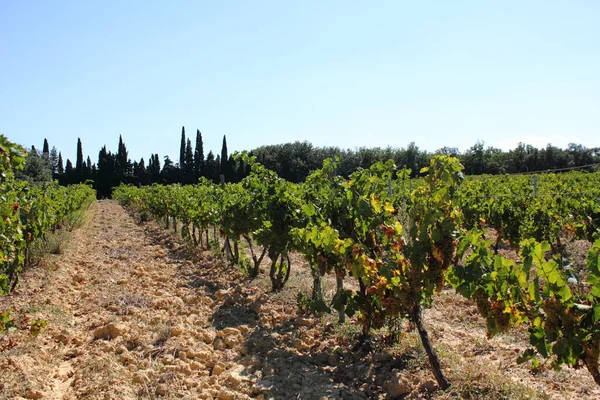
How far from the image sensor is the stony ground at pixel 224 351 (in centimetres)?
356

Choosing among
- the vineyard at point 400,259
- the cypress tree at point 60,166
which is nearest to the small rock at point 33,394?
the vineyard at point 400,259

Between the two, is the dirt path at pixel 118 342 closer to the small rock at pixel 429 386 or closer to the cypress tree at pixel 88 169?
the small rock at pixel 429 386

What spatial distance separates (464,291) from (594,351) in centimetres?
76

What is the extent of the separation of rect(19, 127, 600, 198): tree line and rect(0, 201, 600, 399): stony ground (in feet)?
124

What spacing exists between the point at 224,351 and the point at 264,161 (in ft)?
185

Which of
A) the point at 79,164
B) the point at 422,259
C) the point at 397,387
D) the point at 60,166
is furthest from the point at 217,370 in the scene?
the point at 60,166

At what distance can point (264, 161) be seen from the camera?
60.3 meters

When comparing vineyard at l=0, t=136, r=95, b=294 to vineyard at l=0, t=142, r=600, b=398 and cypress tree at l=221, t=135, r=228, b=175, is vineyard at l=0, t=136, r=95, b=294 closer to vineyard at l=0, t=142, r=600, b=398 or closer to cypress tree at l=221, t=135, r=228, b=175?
vineyard at l=0, t=142, r=600, b=398

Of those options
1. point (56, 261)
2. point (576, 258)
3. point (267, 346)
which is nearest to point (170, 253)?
point (56, 261)

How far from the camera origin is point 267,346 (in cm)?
461

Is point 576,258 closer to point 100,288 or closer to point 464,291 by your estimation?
point 464,291

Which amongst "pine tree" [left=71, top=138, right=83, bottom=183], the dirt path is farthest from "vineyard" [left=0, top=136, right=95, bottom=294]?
"pine tree" [left=71, top=138, right=83, bottom=183]

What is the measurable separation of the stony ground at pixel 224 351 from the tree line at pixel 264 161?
3792 centimetres

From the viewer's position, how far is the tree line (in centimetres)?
4897
